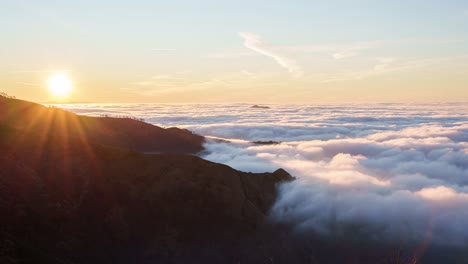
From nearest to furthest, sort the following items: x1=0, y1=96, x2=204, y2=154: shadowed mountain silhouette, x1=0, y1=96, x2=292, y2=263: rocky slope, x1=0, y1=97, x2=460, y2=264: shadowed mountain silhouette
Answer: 1. x1=0, y1=96, x2=292, y2=263: rocky slope
2. x1=0, y1=97, x2=460, y2=264: shadowed mountain silhouette
3. x1=0, y1=96, x2=204, y2=154: shadowed mountain silhouette

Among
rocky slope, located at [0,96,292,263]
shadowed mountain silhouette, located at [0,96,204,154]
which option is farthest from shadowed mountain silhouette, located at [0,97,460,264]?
shadowed mountain silhouette, located at [0,96,204,154]

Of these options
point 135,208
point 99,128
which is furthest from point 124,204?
point 99,128

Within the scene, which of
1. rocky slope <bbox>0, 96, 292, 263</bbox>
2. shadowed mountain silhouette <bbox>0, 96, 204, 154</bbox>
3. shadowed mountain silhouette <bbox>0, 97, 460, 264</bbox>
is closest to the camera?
rocky slope <bbox>0, 96, 292, 263</bbox>

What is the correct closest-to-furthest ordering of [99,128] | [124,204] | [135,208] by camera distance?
[124,204] < [135,208] < [99,128]

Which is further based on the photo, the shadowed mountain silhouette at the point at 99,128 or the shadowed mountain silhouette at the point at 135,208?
the shadowed mountain silhouette at the point at 99,128

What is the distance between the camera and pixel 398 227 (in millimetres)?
52750

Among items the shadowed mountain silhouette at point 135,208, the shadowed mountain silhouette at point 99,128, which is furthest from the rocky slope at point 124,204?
the shadowed mountain silhouette at point 99,128

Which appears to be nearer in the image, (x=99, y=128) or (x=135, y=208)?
(x=135, y=208)

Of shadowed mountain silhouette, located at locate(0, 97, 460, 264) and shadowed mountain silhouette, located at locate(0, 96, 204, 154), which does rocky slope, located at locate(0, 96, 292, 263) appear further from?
shadowed mountain silhouette, located at locate(0, 96, 204, 154)

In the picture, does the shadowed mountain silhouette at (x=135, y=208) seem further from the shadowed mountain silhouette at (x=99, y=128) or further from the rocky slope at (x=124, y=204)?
the shadowed mountain silhouette at (x=99, y=128)

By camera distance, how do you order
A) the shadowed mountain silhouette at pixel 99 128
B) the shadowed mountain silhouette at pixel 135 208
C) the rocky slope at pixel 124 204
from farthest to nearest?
the shadowed mountain silhouette at pixel 99 128 < the shadowed mountain silhouette at pixel 135 208 < the rocky slope at pixel 124 204

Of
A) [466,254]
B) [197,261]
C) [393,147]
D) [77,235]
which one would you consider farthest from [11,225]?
[393,147]

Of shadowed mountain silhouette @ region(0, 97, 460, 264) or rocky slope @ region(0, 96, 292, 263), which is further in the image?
shadowed mountain silhouette @ region(0, 97, 460, 264)

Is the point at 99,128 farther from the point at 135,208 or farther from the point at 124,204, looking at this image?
the point at 135,208
